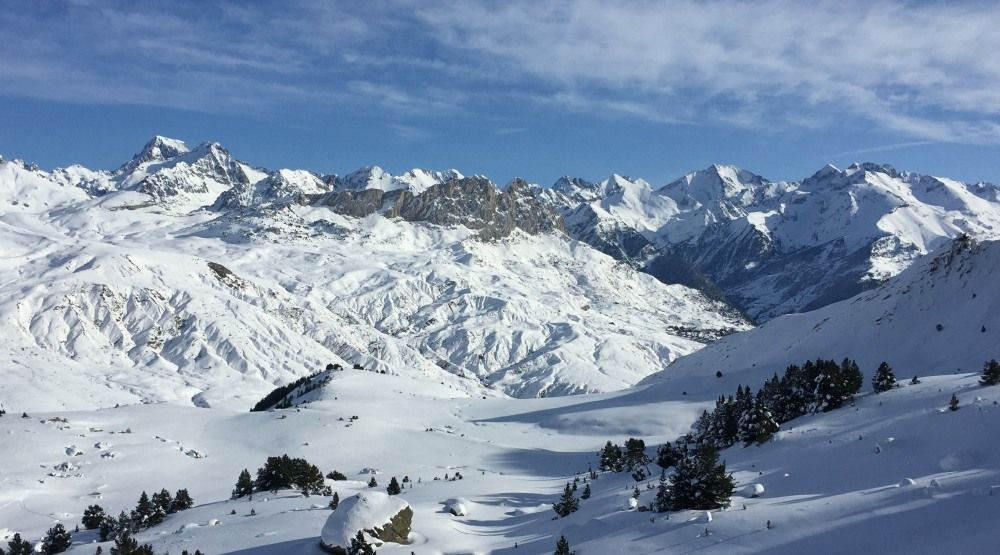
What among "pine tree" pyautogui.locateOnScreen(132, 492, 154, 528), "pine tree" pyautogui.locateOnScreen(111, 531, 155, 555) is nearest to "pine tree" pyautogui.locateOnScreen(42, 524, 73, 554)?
"pine tree" pyautogui.locateOnScreen(132, 492, 154, 528)

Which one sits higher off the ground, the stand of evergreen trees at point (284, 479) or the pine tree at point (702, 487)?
the stand of evergreen trees at point (284, 479)

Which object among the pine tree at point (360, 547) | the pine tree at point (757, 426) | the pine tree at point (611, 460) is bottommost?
the pine tree at point (611, 460)

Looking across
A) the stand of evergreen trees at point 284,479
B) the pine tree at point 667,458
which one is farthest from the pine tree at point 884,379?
the stand of evergreen trees at point 284,479

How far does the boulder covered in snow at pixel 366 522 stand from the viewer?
895 inches

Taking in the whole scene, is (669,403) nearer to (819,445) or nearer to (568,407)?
(568,407)

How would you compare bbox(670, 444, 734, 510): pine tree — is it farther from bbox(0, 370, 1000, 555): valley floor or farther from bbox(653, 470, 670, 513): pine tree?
bbox(0, 370, 1000, 555): valley floor

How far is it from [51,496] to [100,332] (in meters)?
133

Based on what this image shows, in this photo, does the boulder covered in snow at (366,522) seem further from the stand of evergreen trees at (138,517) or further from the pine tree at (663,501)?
the stand of evergreen trees at (138,517)

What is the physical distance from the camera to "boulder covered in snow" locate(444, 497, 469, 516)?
30.4 m

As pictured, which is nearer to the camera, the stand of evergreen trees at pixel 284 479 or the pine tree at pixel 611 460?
the stand of evergreen trees at pixel 284 479

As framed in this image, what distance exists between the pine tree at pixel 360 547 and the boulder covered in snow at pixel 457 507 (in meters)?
8.55

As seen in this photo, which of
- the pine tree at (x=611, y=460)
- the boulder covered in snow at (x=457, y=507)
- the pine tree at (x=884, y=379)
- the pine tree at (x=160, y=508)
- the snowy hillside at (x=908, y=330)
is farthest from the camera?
the snowy hillside at (x=908, y=330)

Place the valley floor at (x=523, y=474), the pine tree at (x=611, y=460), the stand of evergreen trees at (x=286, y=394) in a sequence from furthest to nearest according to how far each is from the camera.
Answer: the stand of evergreen trees at (x=286, y=394) → the pine tree at (x=611, y=460) → the valley floor at (x=523, y=474)

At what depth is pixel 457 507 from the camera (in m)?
30.6
